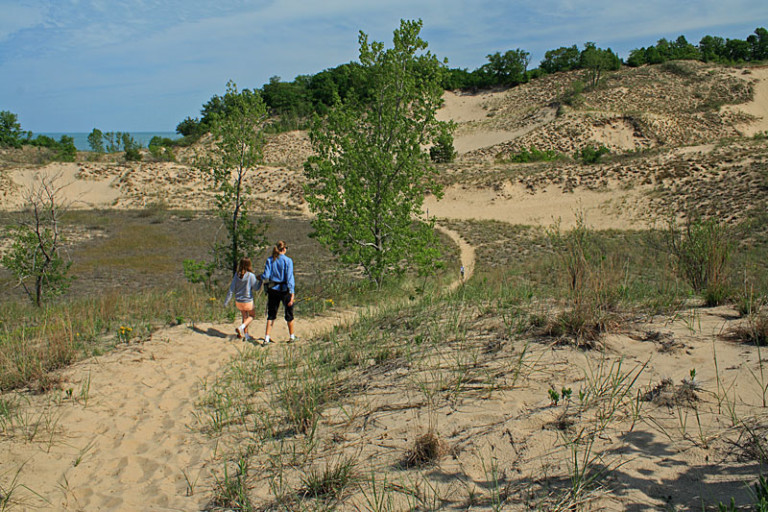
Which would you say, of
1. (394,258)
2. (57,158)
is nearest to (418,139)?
(394,258)

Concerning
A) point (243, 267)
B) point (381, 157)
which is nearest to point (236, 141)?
point (381, 157)

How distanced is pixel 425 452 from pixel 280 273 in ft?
16.4

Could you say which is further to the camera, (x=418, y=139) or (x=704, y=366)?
(x=418, y=139)

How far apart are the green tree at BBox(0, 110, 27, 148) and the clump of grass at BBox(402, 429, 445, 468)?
65.2 m

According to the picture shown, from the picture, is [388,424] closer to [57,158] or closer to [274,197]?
[274,197]

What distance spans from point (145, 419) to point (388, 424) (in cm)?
273

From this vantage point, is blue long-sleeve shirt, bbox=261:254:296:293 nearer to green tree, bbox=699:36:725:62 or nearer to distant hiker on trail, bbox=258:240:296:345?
distant hiker on trail, bbox=258:240:296:345

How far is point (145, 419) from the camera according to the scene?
528 cm

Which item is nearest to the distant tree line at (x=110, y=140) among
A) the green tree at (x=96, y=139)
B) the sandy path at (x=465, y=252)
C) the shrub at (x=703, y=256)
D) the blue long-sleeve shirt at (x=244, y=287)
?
the green tree at (x=96, y=139)

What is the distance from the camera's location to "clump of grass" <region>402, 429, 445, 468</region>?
356 cm

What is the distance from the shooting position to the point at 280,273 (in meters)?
8.09

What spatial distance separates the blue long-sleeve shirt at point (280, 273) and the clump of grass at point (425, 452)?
4.82 meters

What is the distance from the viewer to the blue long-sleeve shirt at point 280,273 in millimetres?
8039

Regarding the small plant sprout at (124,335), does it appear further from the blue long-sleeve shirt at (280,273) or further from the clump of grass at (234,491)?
the clump of grass at (234,491)
